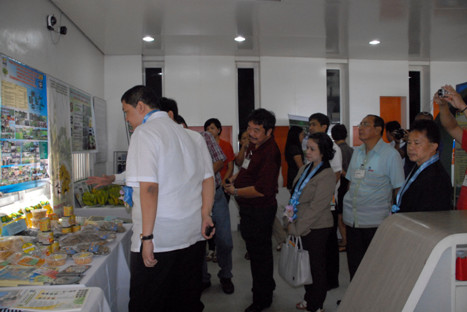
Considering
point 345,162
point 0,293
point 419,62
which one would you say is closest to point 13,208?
point 0,293

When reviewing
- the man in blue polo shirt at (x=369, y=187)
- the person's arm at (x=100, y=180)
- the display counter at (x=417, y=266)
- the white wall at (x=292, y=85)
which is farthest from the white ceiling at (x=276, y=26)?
the display counter at (x=417, y=266)

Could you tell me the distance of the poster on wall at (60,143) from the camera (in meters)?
3.26

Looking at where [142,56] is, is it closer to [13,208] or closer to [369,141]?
[13,208]

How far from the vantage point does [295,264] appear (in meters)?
2.41

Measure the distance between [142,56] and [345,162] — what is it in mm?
3813

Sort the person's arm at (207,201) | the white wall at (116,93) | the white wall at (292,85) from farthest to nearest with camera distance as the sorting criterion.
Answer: the white wall at (292,85) < the white wall at (116,93) < the person's arm at (207,201)

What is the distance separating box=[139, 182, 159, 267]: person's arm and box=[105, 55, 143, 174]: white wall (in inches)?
172

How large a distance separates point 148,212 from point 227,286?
1934mm

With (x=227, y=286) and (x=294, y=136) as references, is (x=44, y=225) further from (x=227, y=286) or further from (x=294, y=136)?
(x=294, y=136)

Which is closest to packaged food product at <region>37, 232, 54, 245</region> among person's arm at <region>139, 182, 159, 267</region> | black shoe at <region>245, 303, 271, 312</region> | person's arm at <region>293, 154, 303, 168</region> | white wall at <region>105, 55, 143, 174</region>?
person's arm at <region>139, 182, 159, 267</region>

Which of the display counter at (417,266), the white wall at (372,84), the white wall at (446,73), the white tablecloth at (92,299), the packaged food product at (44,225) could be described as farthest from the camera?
the white wall at (446,73)

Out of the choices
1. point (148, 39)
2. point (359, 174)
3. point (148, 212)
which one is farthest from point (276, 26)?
Answer: point (148, 212)

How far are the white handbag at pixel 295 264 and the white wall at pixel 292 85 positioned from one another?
3.81 metres

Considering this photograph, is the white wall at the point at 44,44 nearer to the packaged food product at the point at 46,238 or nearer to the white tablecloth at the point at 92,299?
the packaged food product at the point at 46,238
